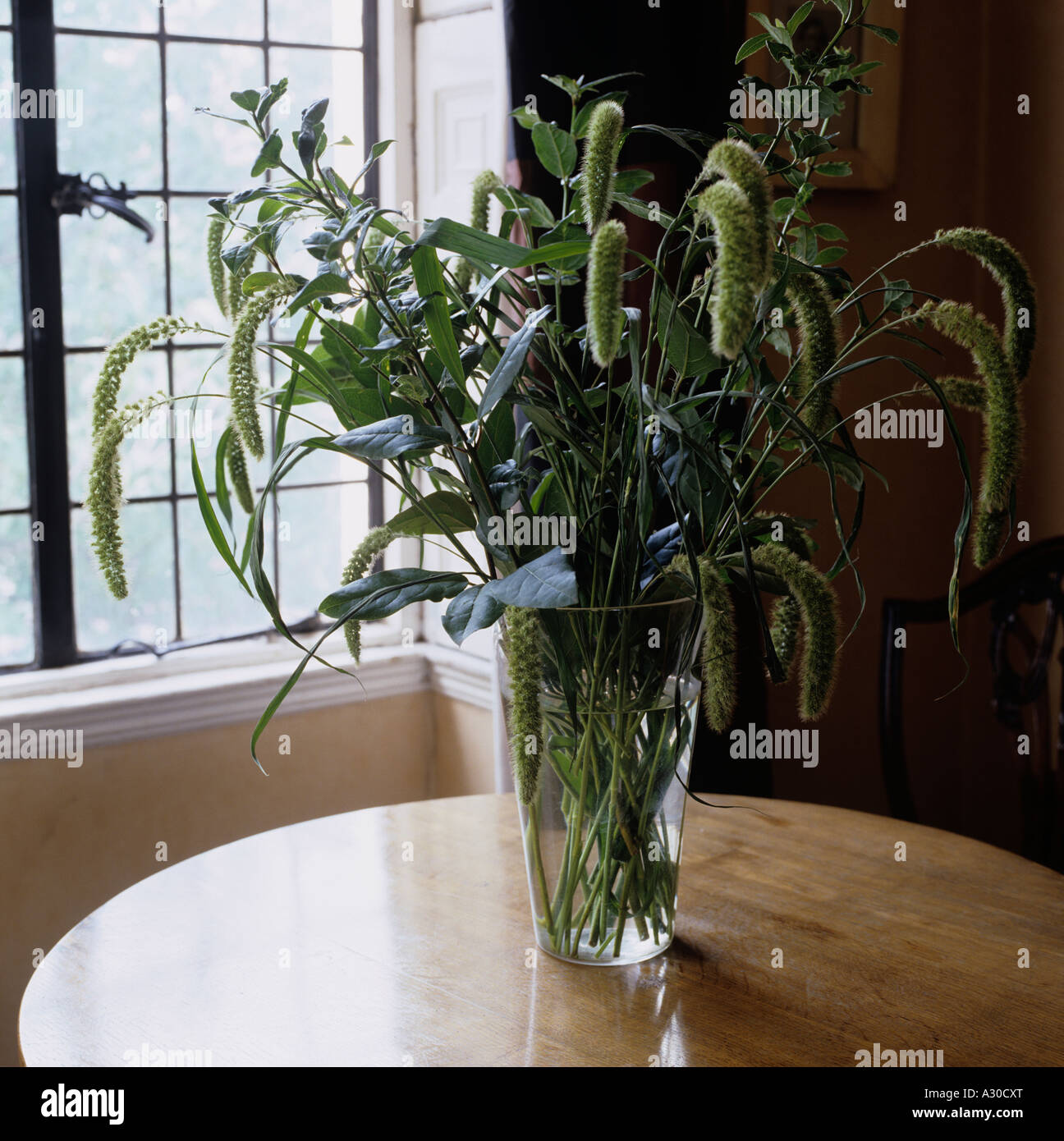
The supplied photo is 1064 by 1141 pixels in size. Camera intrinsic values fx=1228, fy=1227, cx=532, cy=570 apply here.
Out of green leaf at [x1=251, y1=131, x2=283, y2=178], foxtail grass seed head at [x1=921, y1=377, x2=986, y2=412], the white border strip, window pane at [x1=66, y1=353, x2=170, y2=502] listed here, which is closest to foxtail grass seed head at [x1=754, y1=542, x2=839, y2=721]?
foxtail grass seed head at [x1=921, y1=377, x2=986, y2=412]

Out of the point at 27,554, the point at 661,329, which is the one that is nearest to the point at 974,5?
the point at 661,329

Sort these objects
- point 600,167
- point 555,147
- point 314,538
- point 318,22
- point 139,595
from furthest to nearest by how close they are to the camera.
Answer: point 314,538 < point 318,22 < point 139,595 < point 555,147 < point 600,167

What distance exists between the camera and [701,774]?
212 centimetres

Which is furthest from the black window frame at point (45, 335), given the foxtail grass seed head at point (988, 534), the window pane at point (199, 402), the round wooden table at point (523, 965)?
the foxtail grass seed head at point (988, 534)

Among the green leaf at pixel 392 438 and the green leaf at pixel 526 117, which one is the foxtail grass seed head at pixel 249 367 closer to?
the green leaf at pixel 392 438

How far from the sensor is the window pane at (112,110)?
2.17 metres

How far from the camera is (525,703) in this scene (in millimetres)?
912

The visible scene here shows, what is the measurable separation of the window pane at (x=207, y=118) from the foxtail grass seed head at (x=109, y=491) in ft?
4.89

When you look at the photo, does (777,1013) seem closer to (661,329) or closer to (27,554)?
(661,329)

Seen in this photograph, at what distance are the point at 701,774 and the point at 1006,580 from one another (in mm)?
605

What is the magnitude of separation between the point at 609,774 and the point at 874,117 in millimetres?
1838

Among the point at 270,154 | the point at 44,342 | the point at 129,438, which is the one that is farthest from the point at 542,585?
the point at 44,342

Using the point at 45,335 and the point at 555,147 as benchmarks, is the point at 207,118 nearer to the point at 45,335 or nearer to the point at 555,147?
the point at 45,335
